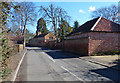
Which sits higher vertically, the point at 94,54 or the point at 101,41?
the point at 101,41

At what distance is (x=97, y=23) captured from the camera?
17.8m

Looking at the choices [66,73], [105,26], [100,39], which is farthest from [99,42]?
[66,73]

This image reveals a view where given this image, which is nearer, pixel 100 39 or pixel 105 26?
pixel 100 39

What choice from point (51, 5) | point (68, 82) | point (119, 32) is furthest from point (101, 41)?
point (51, 5)

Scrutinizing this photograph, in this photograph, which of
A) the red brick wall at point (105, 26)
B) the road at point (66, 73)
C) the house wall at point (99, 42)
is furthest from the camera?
the red brick wall at point (105, 26)

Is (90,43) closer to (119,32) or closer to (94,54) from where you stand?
(94,54)

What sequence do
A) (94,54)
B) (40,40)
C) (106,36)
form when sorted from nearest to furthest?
1. (94,54)
2. (106,36)
3. (40,40)

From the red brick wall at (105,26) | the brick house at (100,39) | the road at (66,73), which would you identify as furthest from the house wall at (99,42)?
the road at (66,73)

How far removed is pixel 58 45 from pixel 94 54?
1803cm

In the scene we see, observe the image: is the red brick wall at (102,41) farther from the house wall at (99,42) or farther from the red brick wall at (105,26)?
the red brick wall at (105,26)

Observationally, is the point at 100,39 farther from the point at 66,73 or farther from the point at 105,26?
the point at 66,73

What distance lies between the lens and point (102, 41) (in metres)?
16.2

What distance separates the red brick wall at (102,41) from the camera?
15658 mm

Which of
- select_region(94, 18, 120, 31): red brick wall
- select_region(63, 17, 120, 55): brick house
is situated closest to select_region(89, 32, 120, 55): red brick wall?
select_region(63, 17, 120, 55): brick house
